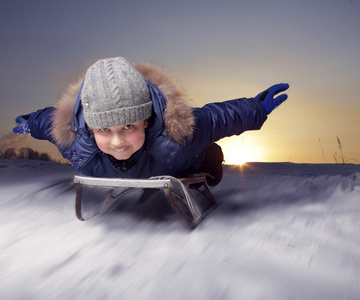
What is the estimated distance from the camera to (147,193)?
71.2 inches

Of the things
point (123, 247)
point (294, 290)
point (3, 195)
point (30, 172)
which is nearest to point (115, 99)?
point (123, 247)

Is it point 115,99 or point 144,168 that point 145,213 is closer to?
point 144,168

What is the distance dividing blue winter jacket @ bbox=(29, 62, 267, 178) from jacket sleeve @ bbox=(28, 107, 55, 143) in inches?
9.2

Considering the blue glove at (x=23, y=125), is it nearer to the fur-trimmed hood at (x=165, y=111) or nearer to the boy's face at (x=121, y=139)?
the fur-trimmed hood at (x=165, y=111)

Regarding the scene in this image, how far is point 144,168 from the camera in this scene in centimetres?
153

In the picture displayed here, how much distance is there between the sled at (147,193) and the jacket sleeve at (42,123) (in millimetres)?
340

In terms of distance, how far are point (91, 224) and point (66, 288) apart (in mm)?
443

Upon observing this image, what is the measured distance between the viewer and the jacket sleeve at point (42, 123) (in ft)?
5.71

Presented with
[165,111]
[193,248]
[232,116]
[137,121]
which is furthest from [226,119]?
[193,248]

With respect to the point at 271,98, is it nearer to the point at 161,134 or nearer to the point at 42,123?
the point at 161,134

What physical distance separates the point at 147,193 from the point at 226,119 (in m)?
0.55

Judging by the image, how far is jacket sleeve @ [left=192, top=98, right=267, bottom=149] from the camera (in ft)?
4.86

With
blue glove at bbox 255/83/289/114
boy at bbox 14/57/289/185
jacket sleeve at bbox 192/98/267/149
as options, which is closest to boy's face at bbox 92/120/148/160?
boy at bbox 14/57/289/185

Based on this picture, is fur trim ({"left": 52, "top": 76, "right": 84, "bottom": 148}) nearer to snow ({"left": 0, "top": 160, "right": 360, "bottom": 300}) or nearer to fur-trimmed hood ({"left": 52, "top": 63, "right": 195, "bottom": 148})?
fur-trimmed hood ({"left": 52, "top": 63, "right": 195, "bottom": 148})
